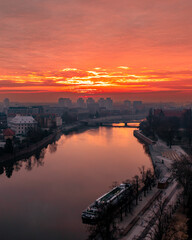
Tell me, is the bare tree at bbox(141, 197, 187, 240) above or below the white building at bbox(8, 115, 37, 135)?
below

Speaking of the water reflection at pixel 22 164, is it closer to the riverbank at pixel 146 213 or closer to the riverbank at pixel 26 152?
the riverbank at pixel 26 152

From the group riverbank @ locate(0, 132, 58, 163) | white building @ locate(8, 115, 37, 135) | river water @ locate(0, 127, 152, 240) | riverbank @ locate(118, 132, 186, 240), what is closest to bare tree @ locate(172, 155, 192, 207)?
riverbank @ locate(118, 132, 186, 240)

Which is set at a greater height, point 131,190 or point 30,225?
point 131,190

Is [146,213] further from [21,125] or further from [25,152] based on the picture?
[21,125]

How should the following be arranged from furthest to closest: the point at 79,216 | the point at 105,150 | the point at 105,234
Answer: the point at 105,150
the point at 79,216
the point at 105,234

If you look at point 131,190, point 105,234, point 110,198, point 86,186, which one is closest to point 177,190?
point 131,190

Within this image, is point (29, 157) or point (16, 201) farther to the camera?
point (29, 157)

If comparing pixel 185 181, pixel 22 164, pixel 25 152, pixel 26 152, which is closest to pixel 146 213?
pixel 185 181

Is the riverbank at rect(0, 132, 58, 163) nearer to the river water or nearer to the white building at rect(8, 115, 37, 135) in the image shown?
the river water

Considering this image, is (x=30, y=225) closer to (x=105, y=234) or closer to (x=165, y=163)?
(x=105, y=234)
